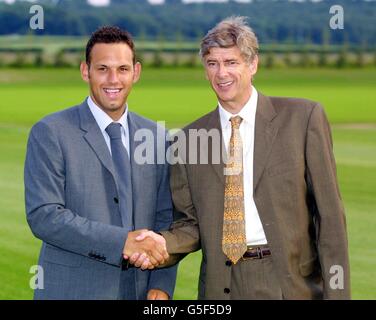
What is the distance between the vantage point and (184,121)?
3772cm

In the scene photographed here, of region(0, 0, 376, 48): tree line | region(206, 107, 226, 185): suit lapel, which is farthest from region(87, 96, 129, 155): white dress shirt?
region(0, 0, 376, 48): tree line

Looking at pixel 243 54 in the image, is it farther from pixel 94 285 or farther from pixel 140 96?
pixel 140 96

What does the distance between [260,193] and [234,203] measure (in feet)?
0.51

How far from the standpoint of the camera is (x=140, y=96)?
193 feet

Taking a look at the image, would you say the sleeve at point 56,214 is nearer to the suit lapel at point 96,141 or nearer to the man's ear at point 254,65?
the suit lapel at point 96,141

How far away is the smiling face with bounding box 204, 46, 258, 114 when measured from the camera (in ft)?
16.6

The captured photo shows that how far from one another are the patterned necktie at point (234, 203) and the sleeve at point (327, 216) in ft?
1.30

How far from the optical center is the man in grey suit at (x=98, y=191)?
5051 mm

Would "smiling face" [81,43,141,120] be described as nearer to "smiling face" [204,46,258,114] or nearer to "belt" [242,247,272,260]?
"smiling face" [204,46,258,114]

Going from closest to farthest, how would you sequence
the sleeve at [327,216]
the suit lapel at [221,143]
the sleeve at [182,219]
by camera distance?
the sleeve at [327,216] < the suit lapel at [221,143] < the sleeve at [182,219]

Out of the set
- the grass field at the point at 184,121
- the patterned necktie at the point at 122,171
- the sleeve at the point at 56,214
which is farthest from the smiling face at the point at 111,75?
the grass field at the point at 184,121

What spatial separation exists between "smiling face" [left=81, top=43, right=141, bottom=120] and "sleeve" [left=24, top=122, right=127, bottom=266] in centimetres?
38

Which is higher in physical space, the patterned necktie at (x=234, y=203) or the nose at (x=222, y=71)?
the nose at (x=222, y=71)
